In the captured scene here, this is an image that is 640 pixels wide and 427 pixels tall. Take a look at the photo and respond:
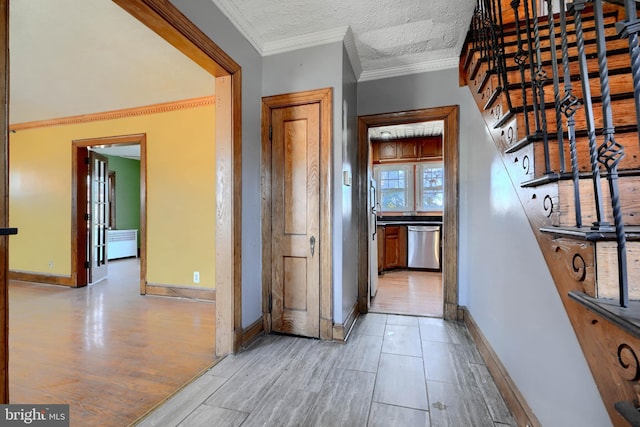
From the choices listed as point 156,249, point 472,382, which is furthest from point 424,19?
point 156,249

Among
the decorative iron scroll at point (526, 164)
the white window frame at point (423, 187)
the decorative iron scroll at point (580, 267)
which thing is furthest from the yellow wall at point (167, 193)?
the white window frame at point (423, 187)

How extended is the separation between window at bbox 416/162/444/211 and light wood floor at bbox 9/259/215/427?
4386mm

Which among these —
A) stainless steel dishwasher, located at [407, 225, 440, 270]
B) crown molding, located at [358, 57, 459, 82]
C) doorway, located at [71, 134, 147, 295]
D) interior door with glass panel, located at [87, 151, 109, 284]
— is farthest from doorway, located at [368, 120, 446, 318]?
interior door with glass panel, located at [87, 151, 109, 284]

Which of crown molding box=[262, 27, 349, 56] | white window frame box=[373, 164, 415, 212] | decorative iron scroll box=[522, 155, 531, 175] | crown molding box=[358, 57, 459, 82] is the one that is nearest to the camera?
decorative iron scroll box=[522, 155, 531, 175]

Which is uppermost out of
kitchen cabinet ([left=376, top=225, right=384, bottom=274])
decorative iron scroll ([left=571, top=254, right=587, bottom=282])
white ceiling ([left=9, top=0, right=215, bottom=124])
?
white ceiling ([left=9, top=0, right=215, bottom=124])

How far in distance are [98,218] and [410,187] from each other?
5.75 m

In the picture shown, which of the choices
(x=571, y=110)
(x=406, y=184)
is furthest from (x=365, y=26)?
(x=406, y=184)

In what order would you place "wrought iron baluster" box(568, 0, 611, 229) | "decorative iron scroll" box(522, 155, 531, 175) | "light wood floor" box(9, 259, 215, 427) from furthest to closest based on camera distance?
"light wood floor" box(9, 259, 215, 427)
"decorative iron scroll" box(522, 155, 531, 175)
"wrought iron baluster" box(568, 0, 611, 229)

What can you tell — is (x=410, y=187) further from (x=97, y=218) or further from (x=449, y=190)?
(x=97, y=218)

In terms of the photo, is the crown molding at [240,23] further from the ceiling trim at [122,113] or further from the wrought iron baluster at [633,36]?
the wrought iron baluster at [633,36]

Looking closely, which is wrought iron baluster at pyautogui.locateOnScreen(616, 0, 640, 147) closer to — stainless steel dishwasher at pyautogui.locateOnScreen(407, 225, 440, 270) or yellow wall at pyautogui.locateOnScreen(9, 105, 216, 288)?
yellow wall at pyautogui.locateOnScreen(9, 105, 216, 288)

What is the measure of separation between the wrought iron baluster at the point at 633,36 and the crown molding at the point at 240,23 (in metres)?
2.17

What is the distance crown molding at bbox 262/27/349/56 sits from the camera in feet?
7.63

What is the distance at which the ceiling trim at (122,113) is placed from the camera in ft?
12.0
